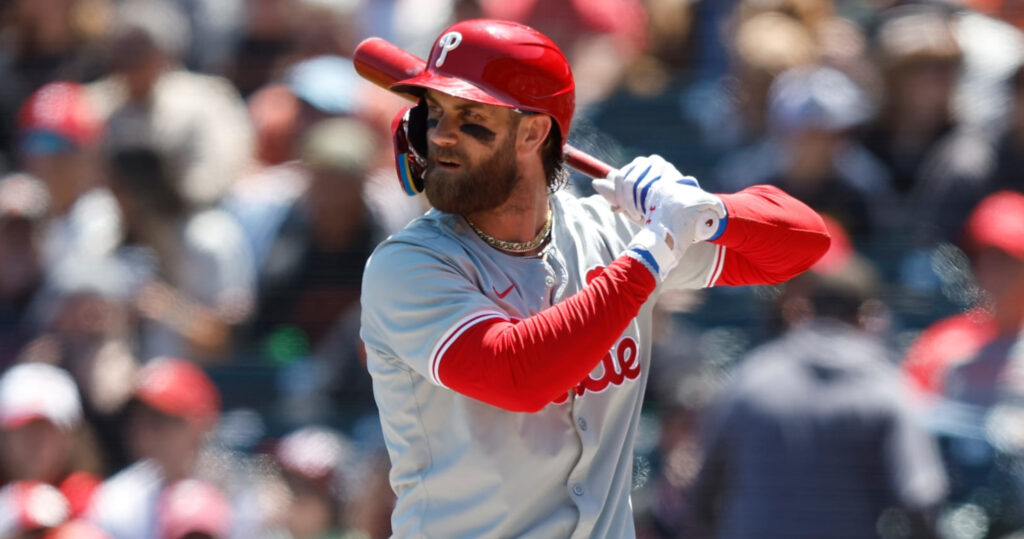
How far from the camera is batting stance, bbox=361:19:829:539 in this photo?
2.29 meters

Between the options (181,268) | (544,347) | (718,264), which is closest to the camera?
(544,347)

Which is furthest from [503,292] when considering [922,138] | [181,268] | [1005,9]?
[1005,9]

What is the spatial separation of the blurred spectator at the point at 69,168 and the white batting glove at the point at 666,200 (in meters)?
2.76

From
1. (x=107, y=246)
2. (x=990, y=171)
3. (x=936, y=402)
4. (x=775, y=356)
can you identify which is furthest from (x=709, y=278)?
(x=107, y=246)

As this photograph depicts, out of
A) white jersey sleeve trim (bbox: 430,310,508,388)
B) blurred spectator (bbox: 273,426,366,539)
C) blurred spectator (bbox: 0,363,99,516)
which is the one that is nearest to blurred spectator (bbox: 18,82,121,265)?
blurred spectator (bbox: 0,363,99,516)

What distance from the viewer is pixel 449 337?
2262 millimetres

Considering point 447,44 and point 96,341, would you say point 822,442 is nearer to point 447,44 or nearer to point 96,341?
point 447,44

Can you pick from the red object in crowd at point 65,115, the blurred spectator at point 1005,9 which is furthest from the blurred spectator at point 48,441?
the blurred spectator at point 1005,9

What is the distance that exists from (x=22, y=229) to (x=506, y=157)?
9.65ft

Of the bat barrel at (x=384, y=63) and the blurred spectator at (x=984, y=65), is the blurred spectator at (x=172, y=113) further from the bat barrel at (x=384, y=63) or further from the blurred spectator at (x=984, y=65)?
the blurred spectator at (x=984, y=65)

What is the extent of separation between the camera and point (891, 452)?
377cm

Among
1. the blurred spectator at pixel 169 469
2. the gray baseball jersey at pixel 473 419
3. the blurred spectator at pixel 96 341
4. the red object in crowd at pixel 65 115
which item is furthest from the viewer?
the red object in crowd at pixel 65 115

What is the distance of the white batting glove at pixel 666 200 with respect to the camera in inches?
93.2

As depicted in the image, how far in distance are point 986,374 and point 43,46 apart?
3612 mm
